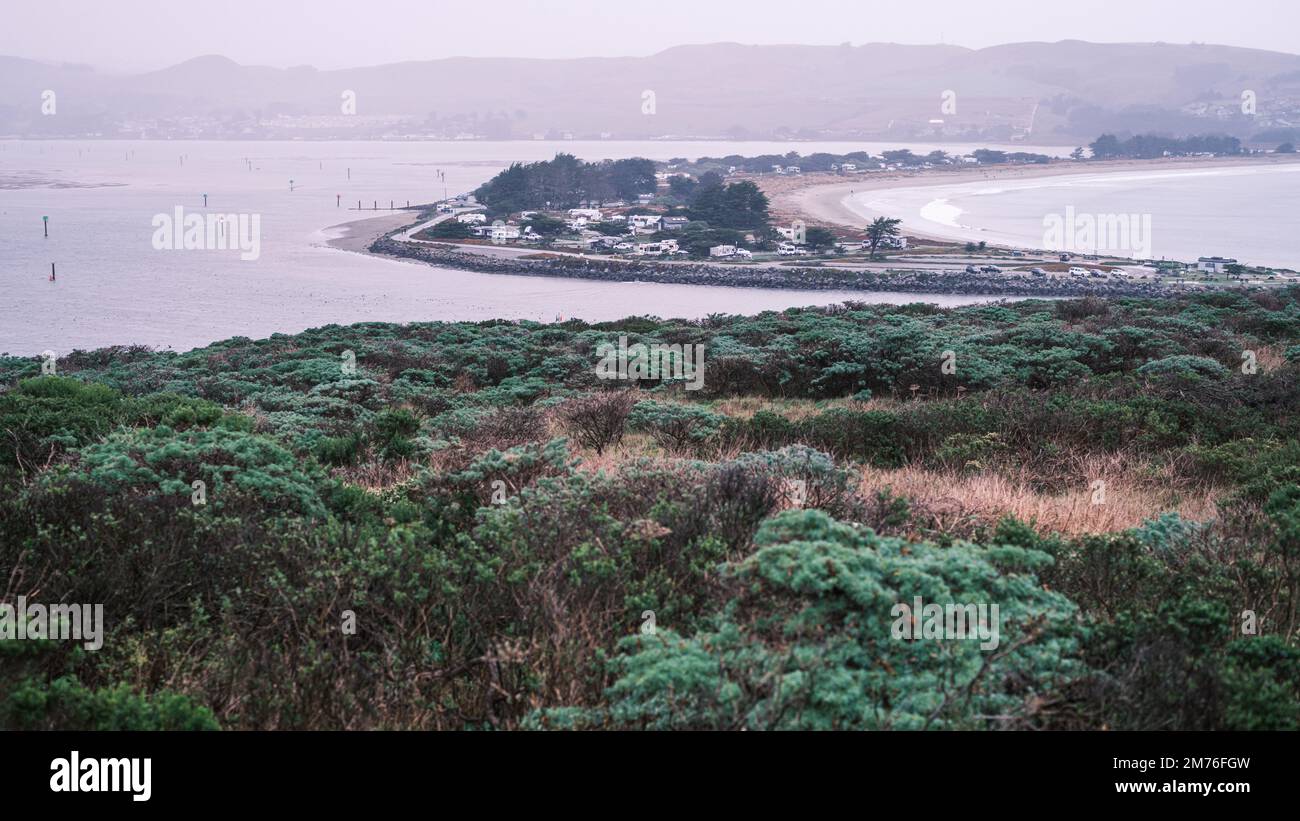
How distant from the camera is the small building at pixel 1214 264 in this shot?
203 feet

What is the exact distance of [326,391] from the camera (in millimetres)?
15891

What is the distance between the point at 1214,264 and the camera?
63344 millimetres

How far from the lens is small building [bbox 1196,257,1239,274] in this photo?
203 feet

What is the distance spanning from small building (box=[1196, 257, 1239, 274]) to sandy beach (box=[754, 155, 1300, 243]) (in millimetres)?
19639

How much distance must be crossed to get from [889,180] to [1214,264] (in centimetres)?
9132

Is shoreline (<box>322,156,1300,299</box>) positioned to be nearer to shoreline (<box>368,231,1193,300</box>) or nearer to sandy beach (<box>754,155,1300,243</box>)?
shoreline (<box>368,231,1193,300</box>)

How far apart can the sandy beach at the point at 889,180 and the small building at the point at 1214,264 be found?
19639 millimetres

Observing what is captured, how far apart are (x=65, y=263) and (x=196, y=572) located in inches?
2655

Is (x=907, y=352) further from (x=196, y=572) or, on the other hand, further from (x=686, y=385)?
(x=196, y=572)

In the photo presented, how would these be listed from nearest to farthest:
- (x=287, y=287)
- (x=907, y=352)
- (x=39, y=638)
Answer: (x=39, y=638) < (x=907, y=352) < (x=287, y=287)
